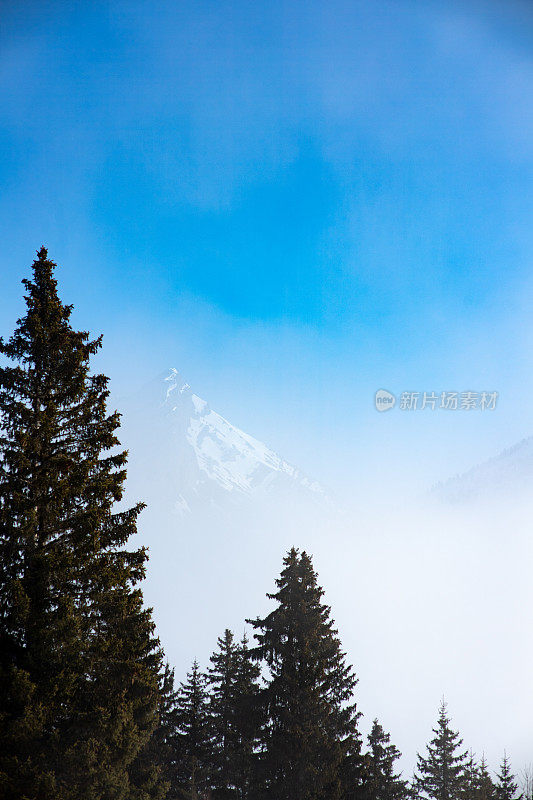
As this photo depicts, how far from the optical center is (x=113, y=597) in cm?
1323

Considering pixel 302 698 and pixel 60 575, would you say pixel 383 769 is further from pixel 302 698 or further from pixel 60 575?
pixel 60 575

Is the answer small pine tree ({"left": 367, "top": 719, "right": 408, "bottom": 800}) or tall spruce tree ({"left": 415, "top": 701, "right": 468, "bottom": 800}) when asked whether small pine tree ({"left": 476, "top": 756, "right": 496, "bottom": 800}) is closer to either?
tall spruce tree ({"left": 415, "top": 701, "right": 468, "bottom": 800})

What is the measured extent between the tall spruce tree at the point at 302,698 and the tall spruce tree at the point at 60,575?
9.18m

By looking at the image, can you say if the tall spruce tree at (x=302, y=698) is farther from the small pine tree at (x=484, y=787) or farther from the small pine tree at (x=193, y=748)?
the small pine tree at (x=484, y=787)

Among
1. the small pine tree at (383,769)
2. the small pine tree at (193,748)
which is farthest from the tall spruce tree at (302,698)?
the small pine tree at (193,748)

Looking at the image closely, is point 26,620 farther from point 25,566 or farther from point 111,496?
point 111,496

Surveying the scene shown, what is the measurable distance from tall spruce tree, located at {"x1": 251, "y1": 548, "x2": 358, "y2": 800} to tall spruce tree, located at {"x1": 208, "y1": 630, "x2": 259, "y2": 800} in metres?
0.97

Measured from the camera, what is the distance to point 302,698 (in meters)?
22.0

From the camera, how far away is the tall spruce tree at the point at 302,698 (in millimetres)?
21688

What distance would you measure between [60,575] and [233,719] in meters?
14.9

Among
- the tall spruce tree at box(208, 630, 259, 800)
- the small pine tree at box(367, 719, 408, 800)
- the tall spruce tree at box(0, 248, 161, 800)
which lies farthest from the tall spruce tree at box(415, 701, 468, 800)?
the tall spruce tree at box(0, 248, 161, 800)

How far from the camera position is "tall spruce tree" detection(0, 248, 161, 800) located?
1180 cm

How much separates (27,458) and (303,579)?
1445 cm

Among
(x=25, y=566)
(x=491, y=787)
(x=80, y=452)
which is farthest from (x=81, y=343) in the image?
(x=491, y=787)
